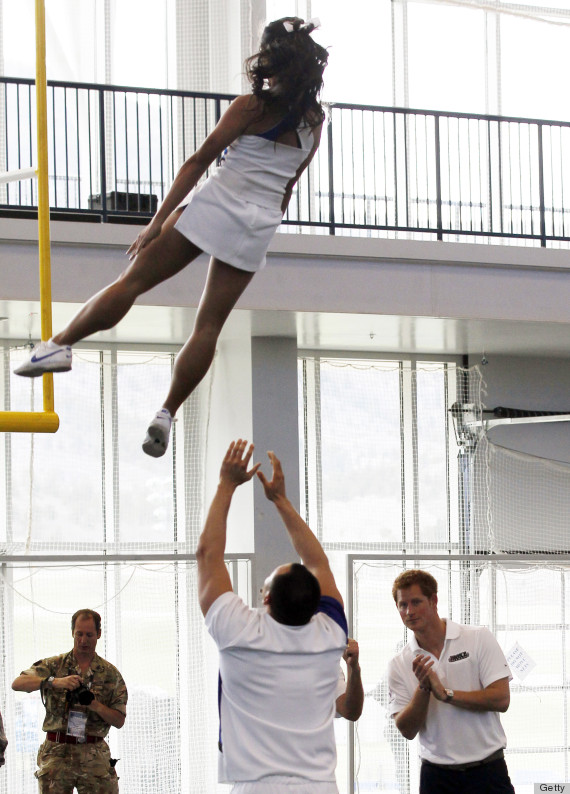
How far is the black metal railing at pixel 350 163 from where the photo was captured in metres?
8.57

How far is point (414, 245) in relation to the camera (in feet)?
25.8

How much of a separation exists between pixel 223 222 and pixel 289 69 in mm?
423

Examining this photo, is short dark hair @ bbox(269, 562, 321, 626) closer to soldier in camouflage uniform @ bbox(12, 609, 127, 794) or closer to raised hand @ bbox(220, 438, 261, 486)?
raised hand @ bbox(220, 438, 261, 486)

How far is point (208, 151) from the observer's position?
9.64 feet

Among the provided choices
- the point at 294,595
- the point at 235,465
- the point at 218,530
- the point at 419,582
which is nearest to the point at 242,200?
the point at 235,465

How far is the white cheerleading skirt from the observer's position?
3033mm

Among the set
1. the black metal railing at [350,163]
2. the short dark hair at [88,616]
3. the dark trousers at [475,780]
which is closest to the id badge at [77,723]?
the short dark hair at [88,616]

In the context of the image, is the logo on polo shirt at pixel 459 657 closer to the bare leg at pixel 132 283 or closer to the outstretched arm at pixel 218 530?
the outstretched arm at pixel 218 530

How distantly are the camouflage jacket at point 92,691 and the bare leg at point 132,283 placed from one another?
3.34 metres

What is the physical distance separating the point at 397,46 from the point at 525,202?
1.77 metres

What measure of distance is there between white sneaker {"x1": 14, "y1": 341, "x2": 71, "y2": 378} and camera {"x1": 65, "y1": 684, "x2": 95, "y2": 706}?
3229 mm

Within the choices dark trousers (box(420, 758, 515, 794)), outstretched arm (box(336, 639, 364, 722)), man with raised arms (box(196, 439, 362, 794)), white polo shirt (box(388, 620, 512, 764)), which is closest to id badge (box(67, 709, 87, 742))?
outstretched arm (box(336, 639, 364, 722))

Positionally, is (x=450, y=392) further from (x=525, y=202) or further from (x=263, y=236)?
(x=263, y=236)

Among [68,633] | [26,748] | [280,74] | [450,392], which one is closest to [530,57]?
[450,392]
